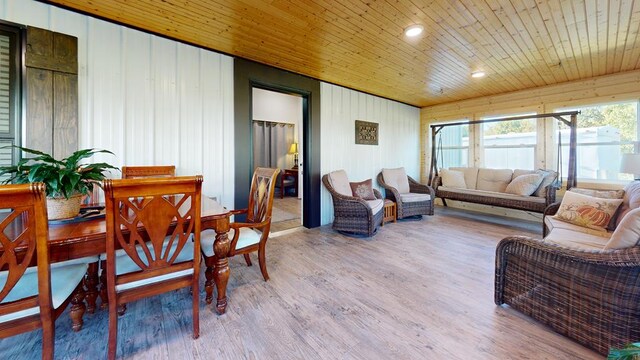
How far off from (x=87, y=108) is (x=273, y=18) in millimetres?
1929

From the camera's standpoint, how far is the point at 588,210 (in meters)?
2.58

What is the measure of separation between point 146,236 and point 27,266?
0.47 m

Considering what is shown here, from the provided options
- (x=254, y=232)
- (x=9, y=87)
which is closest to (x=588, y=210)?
(x=254, y=232)

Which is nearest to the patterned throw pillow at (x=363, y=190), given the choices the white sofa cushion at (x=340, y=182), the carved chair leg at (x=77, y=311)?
the white sofa cushion at (x=340, y=182)

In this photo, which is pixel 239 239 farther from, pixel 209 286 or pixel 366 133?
pixel 366 133

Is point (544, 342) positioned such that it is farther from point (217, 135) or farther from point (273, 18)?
point (217, 135)

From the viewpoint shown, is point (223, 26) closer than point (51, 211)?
No

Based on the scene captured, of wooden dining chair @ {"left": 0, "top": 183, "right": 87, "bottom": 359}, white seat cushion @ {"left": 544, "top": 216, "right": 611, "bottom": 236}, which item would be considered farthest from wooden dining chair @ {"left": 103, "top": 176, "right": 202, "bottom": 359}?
white seat cushion @ {"left": 544, "top": 216, "right": 611, "bottom": 236}

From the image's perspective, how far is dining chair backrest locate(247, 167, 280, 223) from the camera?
2291 millimetres

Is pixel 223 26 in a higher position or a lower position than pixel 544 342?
higher

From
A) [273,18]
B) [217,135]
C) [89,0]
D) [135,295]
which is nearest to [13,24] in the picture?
[89,0]

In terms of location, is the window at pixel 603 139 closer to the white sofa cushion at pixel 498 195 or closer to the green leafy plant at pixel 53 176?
the white sofa cushion at pixel 498 195

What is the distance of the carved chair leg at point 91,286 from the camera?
1828mm

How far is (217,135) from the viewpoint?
10.2 ft
